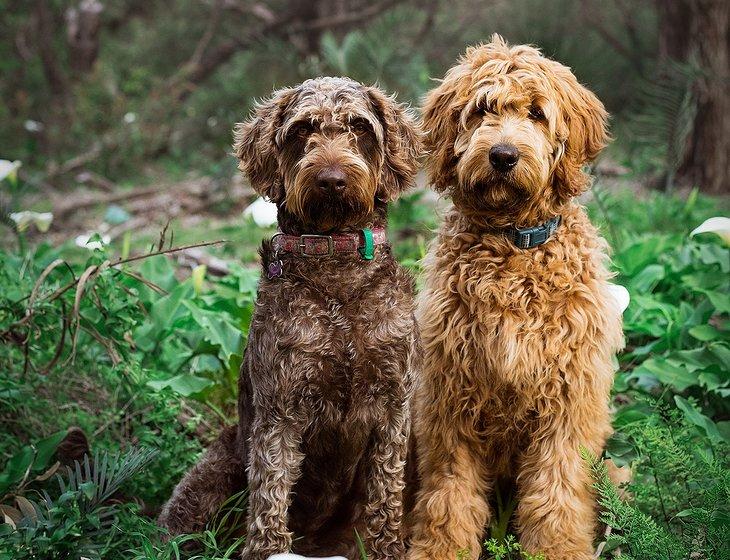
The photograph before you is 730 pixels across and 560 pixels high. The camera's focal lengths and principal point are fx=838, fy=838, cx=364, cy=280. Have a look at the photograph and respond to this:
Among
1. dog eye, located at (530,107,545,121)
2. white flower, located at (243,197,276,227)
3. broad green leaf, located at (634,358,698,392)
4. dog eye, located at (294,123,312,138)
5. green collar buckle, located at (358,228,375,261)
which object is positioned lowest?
broad green leaf, located at (634,358,698,392)

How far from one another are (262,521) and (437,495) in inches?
31.5

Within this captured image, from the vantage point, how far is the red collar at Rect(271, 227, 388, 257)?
3121mm

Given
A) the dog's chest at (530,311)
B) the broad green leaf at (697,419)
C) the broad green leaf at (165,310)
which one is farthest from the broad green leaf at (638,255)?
the broad green leaf at (165,310)

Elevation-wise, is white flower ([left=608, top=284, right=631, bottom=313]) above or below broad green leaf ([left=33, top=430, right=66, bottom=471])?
above

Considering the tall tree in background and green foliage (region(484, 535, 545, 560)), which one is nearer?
green foliage (region(484, 535, 545, 560))

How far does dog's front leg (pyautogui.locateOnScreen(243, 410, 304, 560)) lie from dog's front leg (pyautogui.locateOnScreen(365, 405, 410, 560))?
0.32 meters

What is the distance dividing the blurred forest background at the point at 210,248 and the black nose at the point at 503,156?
1.11 meters

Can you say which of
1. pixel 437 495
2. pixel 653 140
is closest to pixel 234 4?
A: pixel 653 140

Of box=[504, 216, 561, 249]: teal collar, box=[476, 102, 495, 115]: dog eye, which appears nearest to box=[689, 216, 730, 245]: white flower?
box=[504, 216, 561, 249]: teal collar

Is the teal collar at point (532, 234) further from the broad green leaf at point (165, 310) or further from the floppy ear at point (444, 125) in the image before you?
the broad green leaf at point (165, 310)

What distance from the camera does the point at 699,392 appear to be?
434 cm

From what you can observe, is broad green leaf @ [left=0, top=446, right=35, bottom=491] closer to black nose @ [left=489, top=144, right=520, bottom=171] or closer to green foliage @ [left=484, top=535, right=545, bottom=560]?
green foliage @ [left=484, top=535, right=545, bottom=560]

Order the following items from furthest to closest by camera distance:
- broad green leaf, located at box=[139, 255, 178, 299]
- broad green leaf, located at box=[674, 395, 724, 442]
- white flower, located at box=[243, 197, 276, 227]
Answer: broad green leaf, located at box=[139, 255, 178, 299] < white flower, located at box=[243, 197, 276, 227] < broad green leaf, located at box=[674, 395, 724, 442]

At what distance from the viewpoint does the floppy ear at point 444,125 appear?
135 inches
